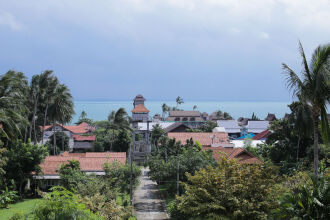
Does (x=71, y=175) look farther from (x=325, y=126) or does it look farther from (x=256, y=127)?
(x=256, y=127)

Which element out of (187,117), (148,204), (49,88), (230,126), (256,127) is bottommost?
(148,204)

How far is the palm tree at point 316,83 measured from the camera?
388 inches

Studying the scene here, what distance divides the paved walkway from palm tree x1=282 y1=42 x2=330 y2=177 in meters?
13.3

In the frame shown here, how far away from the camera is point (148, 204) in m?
24.5

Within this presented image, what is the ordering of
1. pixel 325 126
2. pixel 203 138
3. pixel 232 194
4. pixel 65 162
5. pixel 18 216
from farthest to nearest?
pixel 203 138 → pixel 65 162 → pixel 232 194 → pixel 325 126 → pixel 18 216

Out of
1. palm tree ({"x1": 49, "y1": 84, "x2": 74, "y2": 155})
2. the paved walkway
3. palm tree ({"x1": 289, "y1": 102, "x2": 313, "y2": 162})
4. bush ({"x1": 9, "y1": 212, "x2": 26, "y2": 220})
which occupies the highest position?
palm tree ({"x1": 49, "y1": 84, "x2": 74, "y2": 155})

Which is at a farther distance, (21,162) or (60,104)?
(60,104)

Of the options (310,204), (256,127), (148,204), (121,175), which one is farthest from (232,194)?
(256,127)

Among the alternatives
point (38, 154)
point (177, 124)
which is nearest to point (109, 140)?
point (177, 124)

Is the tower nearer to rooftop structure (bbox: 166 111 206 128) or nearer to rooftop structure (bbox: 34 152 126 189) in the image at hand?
rooftop structure (bbox: 34 152 126 189)

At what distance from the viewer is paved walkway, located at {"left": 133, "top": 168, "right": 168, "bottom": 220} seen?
21.5 meters

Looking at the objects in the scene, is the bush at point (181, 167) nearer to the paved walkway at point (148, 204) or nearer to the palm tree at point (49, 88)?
the paved walkway at point (148, 204)

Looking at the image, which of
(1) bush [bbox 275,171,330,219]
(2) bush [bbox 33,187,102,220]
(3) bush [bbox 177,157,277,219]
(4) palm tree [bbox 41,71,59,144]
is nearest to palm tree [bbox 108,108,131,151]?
(4) palm tree [bbox 41,71,59,144]

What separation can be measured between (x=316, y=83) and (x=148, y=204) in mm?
17539
